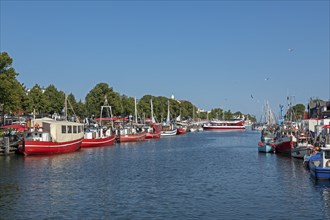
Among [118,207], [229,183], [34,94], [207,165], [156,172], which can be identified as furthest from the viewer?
[34,94]

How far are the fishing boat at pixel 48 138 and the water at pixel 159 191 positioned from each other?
7.55m

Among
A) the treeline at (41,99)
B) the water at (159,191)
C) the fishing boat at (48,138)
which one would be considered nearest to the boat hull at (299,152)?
the water at (159,191)

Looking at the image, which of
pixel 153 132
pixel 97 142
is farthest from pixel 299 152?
pixel 153 132

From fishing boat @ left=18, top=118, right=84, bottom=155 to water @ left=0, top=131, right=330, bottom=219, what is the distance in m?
7.55

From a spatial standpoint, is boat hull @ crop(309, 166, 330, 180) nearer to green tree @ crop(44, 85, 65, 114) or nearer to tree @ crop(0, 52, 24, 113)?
tree @ crop(0, 52, 24, 113)

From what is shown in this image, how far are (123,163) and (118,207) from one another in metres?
30.1

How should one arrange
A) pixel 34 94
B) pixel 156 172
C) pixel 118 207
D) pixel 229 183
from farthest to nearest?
1. pixel 34 94
2. pixel 156 172
3. pixel 229 183
4. pixel 118 207

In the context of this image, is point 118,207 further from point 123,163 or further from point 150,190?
point 123,163

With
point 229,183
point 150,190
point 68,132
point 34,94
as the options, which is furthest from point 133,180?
point 34,94

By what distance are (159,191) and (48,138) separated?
3855 centimetres

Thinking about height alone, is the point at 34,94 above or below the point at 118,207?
above

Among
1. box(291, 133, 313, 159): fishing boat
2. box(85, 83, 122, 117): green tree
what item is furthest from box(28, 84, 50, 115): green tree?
box(291, 133, 313, 159): fishing boat

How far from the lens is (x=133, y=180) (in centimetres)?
4672

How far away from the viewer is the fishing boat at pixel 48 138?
2763 inches
